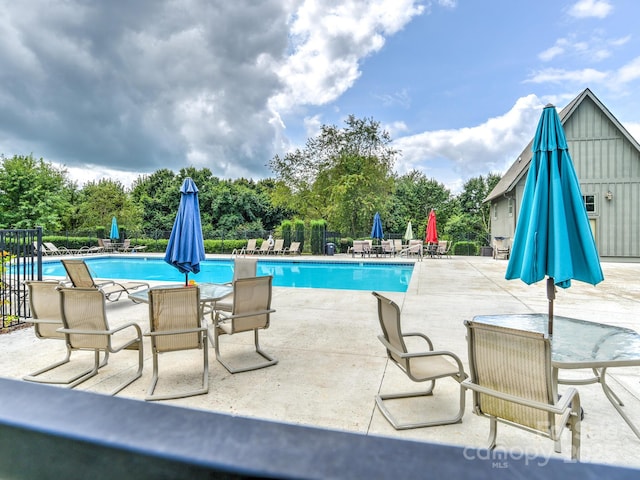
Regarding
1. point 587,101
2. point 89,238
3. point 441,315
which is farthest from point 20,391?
point 89,238

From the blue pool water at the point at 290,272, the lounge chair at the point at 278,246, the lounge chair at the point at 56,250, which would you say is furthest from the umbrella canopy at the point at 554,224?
the lounge chair at the point at 56,250

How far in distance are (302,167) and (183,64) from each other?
1242cm

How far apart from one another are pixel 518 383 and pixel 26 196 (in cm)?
3019

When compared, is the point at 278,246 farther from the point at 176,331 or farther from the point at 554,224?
the point at 554,224

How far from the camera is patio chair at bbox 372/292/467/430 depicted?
272 cm

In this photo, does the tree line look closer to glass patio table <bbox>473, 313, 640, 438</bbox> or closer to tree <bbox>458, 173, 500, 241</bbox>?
tree <bbox>458, 173, 500, 241</bbox>

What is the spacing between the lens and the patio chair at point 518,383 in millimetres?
2027

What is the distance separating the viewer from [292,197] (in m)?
26.5

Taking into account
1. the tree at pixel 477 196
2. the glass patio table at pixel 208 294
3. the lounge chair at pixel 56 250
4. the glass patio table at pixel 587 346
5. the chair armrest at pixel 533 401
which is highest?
the tree at pixel 477 196

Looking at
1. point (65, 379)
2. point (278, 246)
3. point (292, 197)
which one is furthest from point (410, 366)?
point (292, 197)

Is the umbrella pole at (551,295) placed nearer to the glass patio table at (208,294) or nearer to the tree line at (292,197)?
the glass patio table at (208,294)

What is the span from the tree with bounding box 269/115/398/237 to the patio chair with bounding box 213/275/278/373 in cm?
1924

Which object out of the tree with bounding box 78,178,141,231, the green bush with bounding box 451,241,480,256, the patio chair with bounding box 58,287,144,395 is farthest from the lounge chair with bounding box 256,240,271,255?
the patio chair with bounding box 58,287,144,395

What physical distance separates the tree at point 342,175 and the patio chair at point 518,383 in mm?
20974
